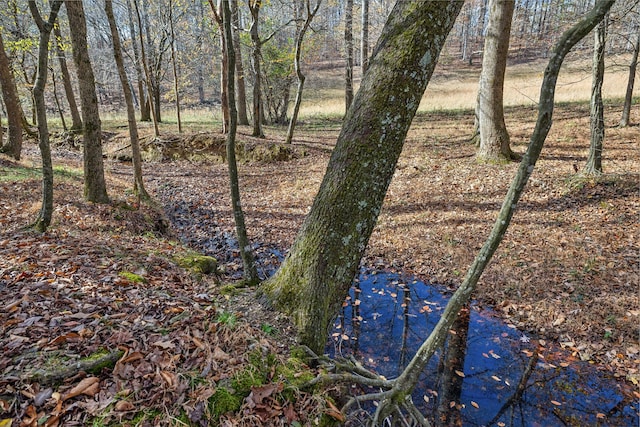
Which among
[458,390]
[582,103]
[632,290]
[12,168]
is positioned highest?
[582,103]

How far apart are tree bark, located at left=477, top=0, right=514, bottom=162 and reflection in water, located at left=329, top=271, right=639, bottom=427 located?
209 inches

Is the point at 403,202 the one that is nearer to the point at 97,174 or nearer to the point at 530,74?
the point at 97,174

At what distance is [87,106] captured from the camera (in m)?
6.61

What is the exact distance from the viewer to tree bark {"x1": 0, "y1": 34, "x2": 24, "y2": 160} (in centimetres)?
955

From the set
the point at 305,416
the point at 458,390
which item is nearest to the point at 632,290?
the point at 458,390

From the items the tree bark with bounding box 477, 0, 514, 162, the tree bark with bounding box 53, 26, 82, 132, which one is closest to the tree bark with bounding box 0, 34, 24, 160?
the tree bark with bounding box 53, 26, 82, 132

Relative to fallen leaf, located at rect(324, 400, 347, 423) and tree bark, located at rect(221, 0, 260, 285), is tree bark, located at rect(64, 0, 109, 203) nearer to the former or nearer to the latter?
tree bark, located at rect(221, 0, 260, 285)

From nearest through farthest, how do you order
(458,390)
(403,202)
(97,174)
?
(458,390)
(97,174)
(403,202)

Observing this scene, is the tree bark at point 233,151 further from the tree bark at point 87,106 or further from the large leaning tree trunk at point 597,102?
the large leaning tree trunk at point 597,102

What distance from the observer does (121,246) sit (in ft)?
17.6

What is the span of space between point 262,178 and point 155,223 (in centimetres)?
486

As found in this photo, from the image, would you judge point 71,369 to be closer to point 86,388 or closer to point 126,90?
point 86,388

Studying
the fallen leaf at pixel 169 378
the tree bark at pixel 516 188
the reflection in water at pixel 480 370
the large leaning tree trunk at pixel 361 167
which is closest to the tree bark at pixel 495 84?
the reflection in water at pixel 480 370

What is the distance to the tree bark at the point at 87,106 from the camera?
20.4 feet
